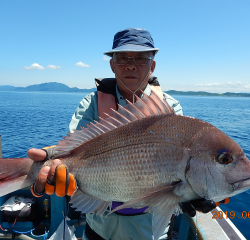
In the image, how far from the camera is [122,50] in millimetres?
2838

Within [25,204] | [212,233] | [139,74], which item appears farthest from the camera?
[25,204]

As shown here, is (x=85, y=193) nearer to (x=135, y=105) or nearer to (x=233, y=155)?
(x=135, y=105)

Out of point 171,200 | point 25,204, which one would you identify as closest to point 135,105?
point 171,200

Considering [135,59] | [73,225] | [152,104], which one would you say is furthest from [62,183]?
[73,225]

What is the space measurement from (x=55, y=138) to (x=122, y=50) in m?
19.9

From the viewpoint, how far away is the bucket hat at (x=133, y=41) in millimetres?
2887

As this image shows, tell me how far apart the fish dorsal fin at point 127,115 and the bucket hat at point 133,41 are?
859 mm

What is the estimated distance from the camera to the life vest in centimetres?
320

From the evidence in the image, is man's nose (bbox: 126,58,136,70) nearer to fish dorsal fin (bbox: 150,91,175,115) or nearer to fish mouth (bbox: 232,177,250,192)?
fish dorsal fin (bbox: 150,91,175,115)

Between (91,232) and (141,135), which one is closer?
(141,135)

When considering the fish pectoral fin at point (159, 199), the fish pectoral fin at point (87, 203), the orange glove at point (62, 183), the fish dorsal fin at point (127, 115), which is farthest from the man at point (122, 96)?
the fish pectoral fin at point (159, 199)

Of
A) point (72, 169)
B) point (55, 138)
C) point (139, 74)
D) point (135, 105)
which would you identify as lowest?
point (55, 138)

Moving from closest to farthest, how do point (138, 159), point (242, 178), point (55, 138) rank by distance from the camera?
point (242, 178)
point (138, 159)
point (55, 138)

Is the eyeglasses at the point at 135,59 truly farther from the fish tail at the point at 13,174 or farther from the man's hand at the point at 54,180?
the fish tail at the point at 13,174
